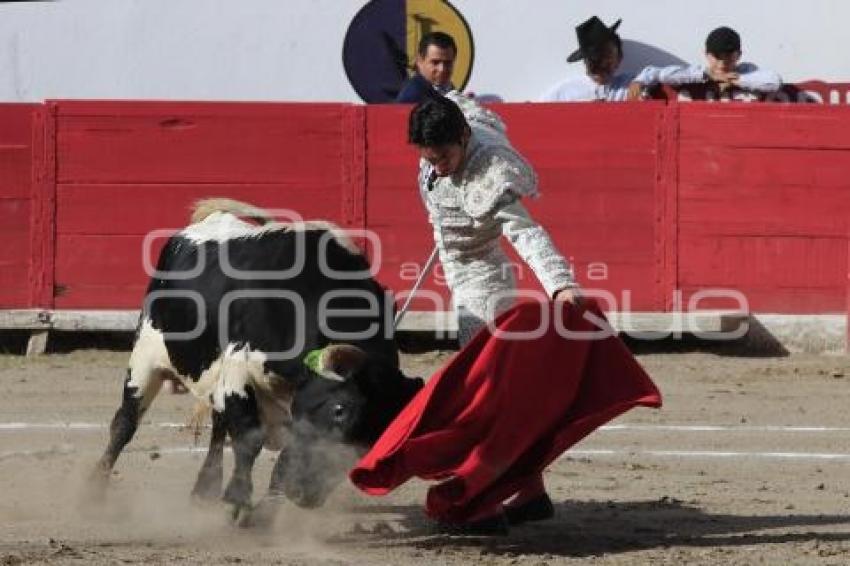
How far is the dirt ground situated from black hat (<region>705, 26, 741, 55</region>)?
1530 millimetres

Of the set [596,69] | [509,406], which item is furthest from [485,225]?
[596,69]

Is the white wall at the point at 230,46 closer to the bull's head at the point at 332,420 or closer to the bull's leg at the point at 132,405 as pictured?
the bull's leg at the point at 132,405

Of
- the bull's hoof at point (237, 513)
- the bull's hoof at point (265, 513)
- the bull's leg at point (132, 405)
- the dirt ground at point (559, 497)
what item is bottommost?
the dirt ground at point (559, 497)

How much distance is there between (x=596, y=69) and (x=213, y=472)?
13.6 ft

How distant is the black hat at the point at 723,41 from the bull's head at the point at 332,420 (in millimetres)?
4437

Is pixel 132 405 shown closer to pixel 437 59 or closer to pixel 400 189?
pixel 437 59

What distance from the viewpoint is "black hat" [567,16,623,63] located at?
9.10 m

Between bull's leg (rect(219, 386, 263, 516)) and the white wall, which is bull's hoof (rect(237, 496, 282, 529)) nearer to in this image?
bull's leg (rect(219, 386, 263, 516))

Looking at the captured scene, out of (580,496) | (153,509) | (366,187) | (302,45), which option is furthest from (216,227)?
(302,45)

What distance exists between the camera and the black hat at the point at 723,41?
896cm

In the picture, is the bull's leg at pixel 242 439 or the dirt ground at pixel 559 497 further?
the bull's leg at pixel 242 439

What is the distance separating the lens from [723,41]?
29.4ft

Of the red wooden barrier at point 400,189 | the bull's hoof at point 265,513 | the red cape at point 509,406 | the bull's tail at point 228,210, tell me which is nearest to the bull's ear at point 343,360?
the red cape at point 509,406

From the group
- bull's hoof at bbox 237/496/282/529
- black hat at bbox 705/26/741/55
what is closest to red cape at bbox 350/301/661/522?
bull's hoof at bbox 237/496/282/529
